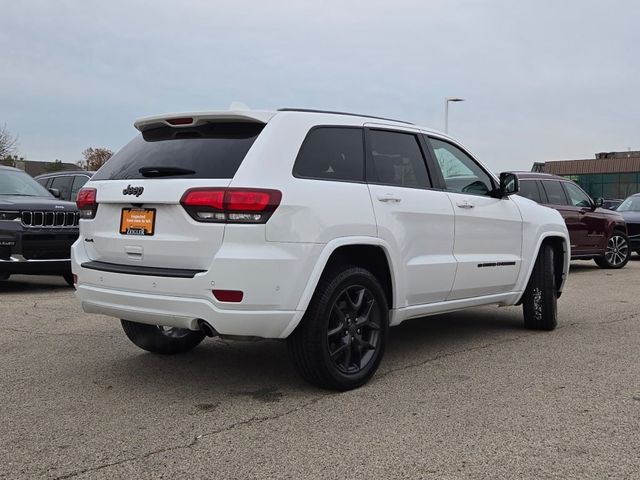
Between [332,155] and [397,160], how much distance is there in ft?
2.34

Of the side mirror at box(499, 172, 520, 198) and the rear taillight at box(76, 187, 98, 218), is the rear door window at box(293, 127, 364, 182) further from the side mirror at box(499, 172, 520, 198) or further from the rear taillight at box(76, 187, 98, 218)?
the side mirror at box(499, 172, 520, 198)

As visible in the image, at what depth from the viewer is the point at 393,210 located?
15.2 ft

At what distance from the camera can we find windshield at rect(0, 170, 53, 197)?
936cm

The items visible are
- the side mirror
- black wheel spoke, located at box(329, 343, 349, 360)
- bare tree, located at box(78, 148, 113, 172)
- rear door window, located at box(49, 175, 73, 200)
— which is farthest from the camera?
bare tree, located at box(78, 148, 113, 172)

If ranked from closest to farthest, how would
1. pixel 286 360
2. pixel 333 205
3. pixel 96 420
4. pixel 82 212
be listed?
pixel 96 420 → pixel 333 205 → pixel 82 212 → pixel 286 360

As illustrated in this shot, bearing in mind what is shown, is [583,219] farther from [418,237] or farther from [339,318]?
[339,318]

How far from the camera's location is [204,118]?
13.9 ft

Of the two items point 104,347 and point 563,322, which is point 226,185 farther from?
point 563,322

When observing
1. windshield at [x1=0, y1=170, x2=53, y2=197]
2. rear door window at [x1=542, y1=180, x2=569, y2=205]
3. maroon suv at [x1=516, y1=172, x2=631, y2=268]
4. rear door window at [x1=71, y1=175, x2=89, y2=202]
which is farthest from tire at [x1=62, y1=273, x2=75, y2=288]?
rear door window at [x1=542, y1=180, x2=569, y2=205]

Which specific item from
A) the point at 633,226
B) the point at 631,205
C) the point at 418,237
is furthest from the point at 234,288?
the point at 631,205

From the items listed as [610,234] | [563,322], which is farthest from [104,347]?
[610,234]

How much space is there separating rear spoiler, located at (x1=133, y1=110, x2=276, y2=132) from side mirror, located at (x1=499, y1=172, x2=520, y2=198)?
251 cm

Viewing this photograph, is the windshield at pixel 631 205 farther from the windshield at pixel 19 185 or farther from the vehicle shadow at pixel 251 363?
the windshield at pixel 19 185

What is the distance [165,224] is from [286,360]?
5.66 feet
